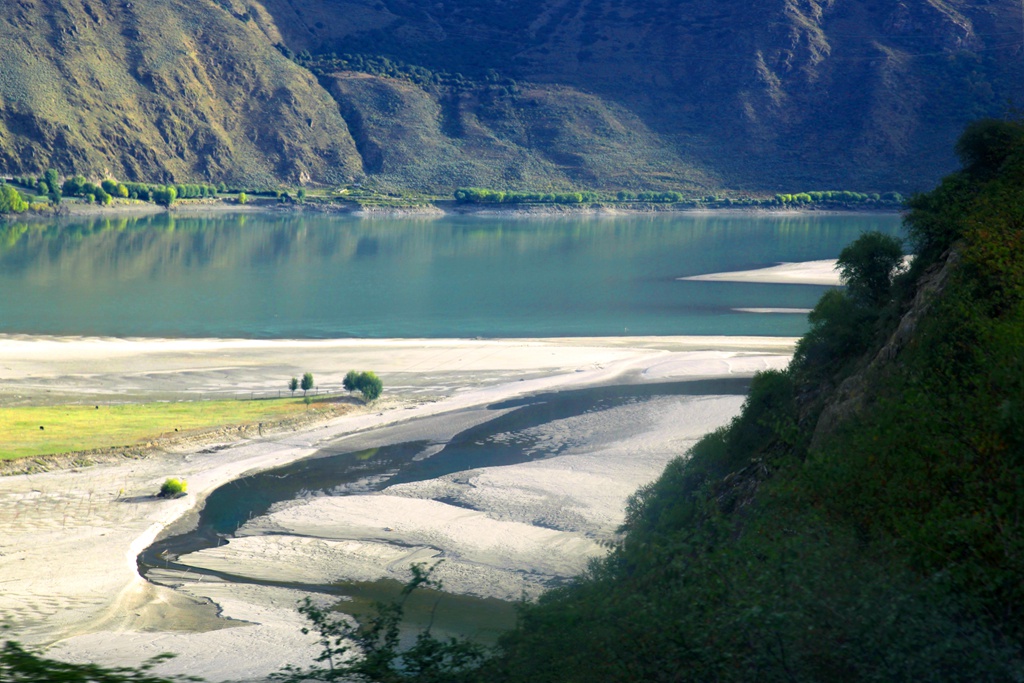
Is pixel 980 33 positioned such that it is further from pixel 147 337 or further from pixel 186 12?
pixel 147 337

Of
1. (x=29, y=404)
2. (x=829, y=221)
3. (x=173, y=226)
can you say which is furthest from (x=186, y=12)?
(x=29, y=404)

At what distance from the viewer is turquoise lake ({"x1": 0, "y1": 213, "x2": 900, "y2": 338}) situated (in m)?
54.4

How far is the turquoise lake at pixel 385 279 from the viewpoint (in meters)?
54.4

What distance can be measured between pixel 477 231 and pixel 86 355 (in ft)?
258

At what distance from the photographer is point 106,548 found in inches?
790

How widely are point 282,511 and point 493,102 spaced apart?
16924cm

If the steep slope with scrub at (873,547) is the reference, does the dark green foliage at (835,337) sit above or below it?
above

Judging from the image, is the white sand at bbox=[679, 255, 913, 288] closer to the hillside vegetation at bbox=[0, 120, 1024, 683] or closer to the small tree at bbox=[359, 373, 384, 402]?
the small tree at bbox=[359, 373, 384, 402]

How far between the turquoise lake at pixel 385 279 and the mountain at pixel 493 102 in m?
35.4

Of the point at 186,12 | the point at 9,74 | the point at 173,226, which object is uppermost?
the point at 186,12

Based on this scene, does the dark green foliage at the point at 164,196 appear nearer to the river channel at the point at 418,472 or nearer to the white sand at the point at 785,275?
the white sand at the point at 785,275

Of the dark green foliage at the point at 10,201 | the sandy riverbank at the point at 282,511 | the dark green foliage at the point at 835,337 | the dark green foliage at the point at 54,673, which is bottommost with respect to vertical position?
the sandy riverbank at the point at 282,511

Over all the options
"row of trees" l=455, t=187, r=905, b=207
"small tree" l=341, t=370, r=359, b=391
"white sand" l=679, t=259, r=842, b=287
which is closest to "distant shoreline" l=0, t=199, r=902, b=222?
"row of trees" l=455, t=187, r=905, b=207

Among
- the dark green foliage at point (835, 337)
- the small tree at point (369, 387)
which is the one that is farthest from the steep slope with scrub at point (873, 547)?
the small tree at point (369, 387)
